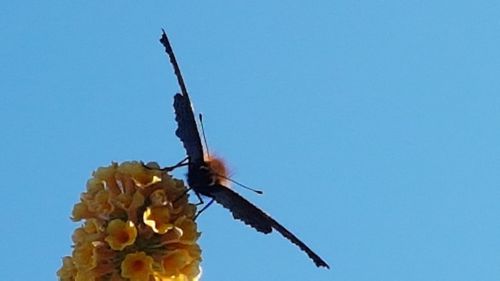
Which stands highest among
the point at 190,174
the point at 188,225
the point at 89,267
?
the point at 190,174

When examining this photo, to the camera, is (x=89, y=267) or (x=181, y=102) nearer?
(x=89, y=267)

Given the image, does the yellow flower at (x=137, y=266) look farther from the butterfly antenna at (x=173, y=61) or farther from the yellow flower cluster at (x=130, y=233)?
the butterfly antenna at (x=173, y=61)

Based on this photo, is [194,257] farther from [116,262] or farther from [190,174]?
[190,174]

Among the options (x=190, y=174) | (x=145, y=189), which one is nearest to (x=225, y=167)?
(x=190, y=174)

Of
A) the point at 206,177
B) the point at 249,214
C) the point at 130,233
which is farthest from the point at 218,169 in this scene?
the point at 130,233

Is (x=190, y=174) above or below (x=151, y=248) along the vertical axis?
above

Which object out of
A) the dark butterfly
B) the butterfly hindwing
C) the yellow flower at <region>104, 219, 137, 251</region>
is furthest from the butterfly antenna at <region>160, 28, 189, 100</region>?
the yellow flower at <region>104, 219, 137, 251</region>
